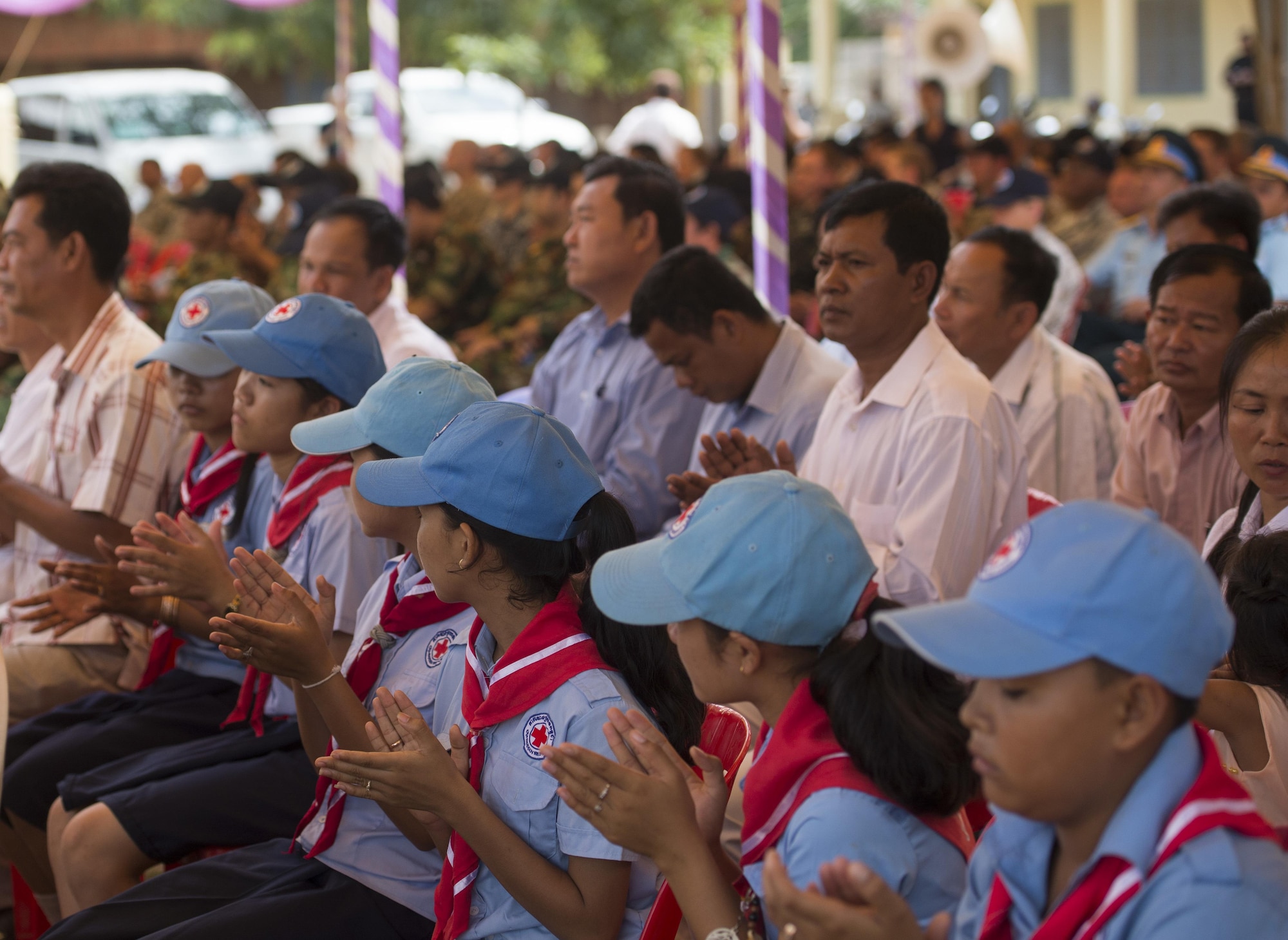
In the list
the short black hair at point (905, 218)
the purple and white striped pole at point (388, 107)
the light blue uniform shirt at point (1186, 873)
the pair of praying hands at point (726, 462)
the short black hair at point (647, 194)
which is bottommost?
the light blue uniform shirt at point (1186, 873)

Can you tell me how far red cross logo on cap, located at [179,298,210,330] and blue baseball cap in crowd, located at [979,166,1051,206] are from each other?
4.32 m

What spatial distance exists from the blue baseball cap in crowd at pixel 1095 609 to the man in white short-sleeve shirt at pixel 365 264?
3.00m

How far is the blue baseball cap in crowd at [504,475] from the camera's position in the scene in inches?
74.4

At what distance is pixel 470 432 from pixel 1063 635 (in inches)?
39.0

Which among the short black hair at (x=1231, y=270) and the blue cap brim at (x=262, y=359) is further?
the short black hair at (x=1231, y=270)

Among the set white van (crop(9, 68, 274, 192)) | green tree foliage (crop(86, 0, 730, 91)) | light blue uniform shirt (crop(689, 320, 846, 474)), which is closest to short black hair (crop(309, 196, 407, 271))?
light blue uniform shirt (crop(689, 320, 846, 474))

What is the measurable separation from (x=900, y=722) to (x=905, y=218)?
154cm

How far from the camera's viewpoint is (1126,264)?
6.08 metres

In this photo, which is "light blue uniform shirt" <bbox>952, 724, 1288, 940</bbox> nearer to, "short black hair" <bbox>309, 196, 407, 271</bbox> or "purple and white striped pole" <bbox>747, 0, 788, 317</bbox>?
"short black hair" <bbox>309, 196, 407, 271</bbox>

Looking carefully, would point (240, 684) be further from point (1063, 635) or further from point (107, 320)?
point (1063, 635)

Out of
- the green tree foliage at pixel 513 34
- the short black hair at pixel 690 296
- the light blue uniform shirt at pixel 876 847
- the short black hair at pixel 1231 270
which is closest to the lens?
the light blue uniform shirt at pixel 876 847

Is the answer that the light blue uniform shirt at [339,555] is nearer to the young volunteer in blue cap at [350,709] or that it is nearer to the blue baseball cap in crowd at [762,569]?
the young volunteer in blue cap at [350,709]

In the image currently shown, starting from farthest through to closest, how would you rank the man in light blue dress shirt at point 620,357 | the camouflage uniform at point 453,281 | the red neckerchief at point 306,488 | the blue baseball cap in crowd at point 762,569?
the camouflage uniform at point 453,281, the man in light blue dress shirt at point 620,357, the red neckerchief at point 306,488, the blue baseball cap in crowd at point 762,569

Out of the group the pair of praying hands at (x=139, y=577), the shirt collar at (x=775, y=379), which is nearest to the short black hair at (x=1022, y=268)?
the shirt collar at (x=775, y=379)
